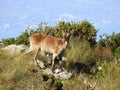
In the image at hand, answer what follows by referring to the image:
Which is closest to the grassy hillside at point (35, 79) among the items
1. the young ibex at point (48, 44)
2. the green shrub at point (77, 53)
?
the green shrub at point (77, 53)

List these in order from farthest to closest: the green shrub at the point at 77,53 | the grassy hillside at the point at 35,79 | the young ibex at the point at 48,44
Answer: the green shrub at the point at 77,53, the young ibex at the point at 48,44, the grassy hillside at the point at 35,79

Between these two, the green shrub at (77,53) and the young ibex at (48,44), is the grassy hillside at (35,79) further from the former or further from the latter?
the young ibex at (48,44)

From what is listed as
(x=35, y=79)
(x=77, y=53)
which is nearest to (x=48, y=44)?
(x=77, y=53)

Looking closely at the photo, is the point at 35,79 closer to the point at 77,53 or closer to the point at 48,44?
the point at 48,44

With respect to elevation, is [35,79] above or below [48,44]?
below

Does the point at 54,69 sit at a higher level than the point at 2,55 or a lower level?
lower

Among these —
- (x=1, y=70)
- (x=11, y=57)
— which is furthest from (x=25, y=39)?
(x=1, y=70)

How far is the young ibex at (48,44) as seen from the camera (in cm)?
1817

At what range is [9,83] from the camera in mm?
12102

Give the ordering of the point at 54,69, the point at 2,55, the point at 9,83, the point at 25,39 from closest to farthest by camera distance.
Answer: the point at 9,83
the point at 2,55
the point at 54,69
the point at 25,39

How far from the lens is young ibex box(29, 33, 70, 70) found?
1817 centimetres

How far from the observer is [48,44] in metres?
18.5

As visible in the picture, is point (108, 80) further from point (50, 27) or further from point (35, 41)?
point (50, 27)

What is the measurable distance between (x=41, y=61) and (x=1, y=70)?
4.86m
